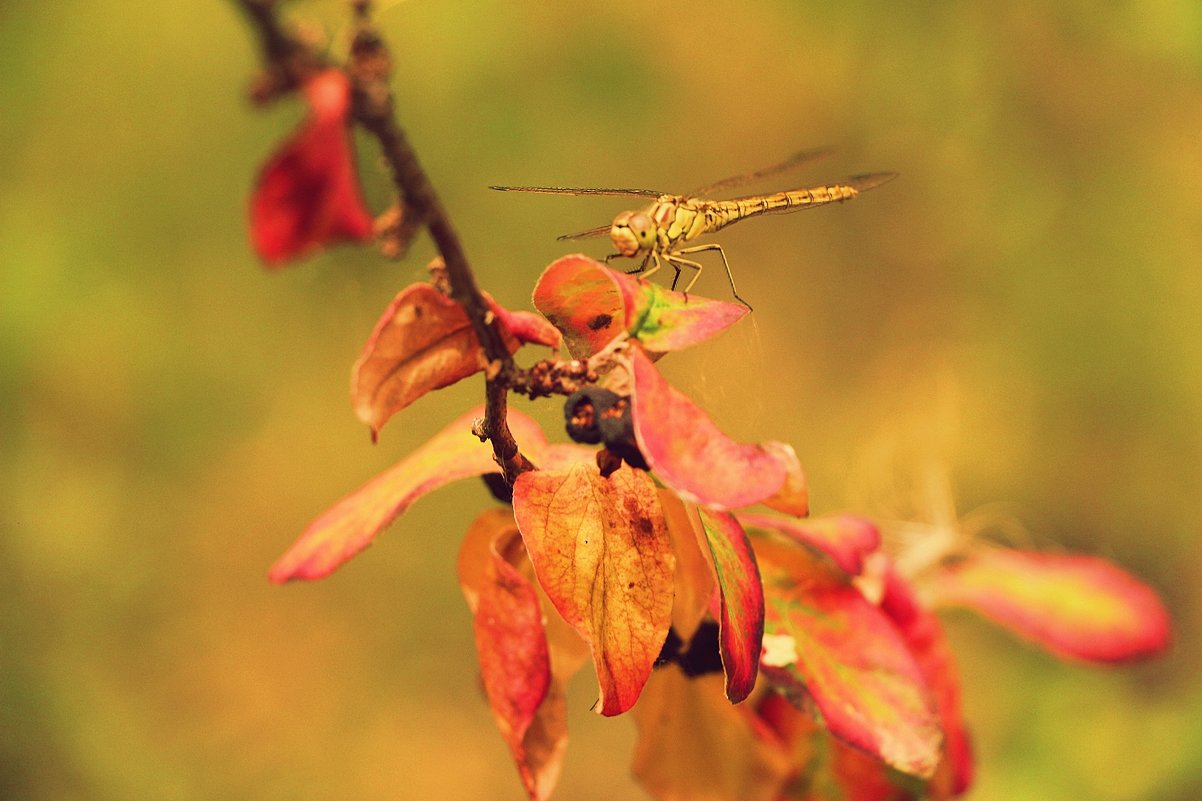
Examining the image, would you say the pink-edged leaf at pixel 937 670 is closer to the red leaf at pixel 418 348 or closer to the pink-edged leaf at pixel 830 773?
the pink-edged leaf at pixel 830 773

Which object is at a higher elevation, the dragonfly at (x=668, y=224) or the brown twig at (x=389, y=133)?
the brown twig at (x=389, y=133)

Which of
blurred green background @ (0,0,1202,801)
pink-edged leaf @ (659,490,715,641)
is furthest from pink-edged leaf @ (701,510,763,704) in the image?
blurred green background @ (0,0,1202,801)

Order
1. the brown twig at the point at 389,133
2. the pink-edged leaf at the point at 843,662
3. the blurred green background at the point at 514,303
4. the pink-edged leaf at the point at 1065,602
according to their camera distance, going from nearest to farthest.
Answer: the brown twig at the point at 389,133 → the pink-edged leaf at the point at 843,662 → the pink-edged leaf at the point at 1065,602 → the blurred green background at the point at 514,303

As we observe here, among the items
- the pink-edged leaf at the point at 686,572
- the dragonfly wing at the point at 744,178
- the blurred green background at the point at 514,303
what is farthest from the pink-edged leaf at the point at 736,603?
the blurred green background at the point at 514,303

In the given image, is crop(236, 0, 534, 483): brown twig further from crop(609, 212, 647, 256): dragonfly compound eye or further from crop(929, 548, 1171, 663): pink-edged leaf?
crop(929, 548, 1171, 663): pink-edged leaf

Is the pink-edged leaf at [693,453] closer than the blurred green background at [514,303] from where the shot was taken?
Yes

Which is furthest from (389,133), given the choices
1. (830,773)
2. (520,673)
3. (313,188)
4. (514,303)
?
(514,303)

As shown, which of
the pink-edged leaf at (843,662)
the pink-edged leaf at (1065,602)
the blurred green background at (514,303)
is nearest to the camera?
the pink-edged leaf at (843,662)

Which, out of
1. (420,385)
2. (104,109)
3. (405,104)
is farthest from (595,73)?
(420,385)

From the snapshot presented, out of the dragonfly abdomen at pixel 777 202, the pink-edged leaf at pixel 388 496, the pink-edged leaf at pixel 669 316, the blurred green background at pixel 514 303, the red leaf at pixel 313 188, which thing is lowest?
the blurred green background at pixel 514 303
